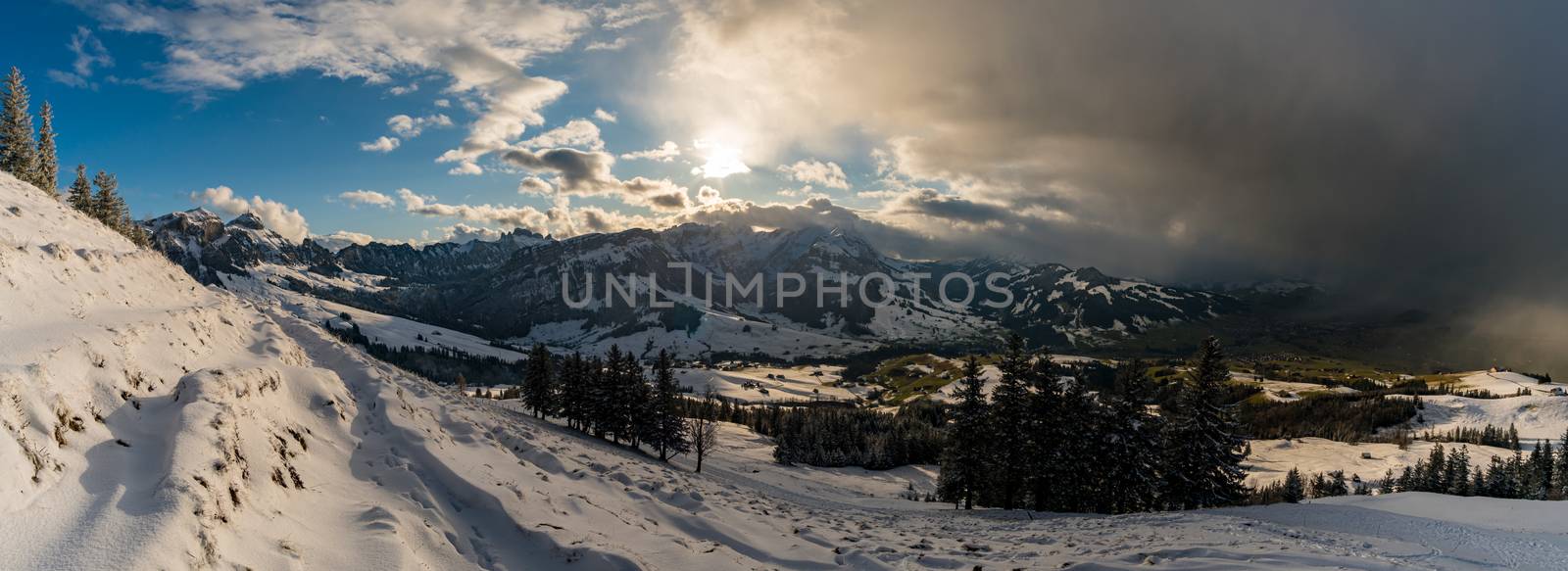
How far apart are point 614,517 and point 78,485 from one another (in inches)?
419

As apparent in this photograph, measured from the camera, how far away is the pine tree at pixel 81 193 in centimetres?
6450

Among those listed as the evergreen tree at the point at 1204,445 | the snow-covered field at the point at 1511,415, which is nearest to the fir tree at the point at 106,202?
the evergreen tree at the point at 1204,445

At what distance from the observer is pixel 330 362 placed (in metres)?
22.2

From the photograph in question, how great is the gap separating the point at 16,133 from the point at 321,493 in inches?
3031

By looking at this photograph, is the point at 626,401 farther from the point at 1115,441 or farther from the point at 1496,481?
the point at 1496,481

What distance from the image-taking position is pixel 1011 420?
40.4m

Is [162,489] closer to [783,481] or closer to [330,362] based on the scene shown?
[330,362]

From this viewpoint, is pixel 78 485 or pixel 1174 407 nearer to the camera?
pixel 78 485

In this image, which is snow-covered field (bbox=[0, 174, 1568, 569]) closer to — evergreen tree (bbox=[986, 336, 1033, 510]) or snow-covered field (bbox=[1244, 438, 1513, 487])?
evergreen tree (bbox=[986, 336, 1033, 510])

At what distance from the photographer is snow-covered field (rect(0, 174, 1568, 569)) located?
26.8 ft

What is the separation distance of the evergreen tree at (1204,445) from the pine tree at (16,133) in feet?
320

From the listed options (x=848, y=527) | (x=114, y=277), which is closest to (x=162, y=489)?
(x=114, y=277)

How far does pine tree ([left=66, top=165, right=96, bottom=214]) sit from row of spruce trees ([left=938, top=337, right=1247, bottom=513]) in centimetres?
9771

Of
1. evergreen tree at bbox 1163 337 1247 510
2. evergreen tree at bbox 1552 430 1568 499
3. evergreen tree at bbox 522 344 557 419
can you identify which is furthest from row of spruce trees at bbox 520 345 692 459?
evergreen tree at bbox 1552 430 1568 499
